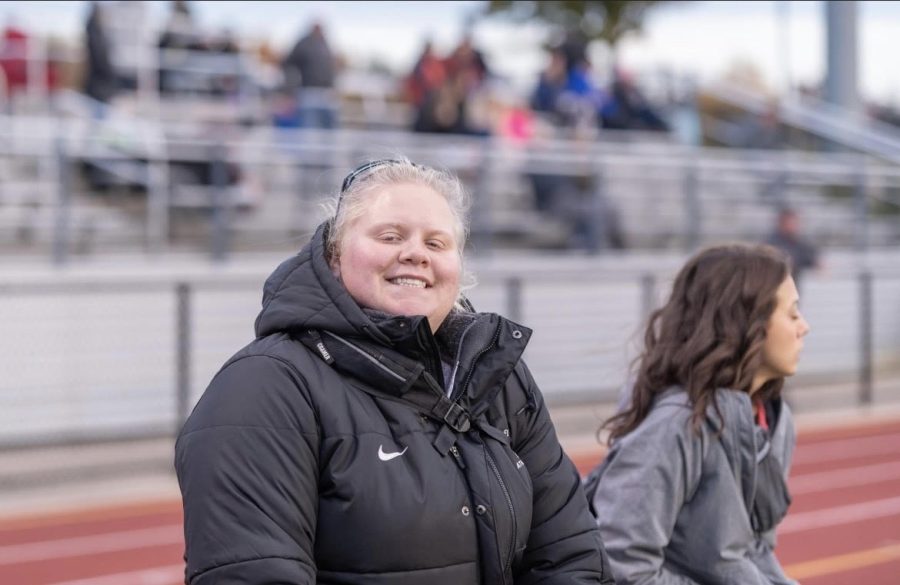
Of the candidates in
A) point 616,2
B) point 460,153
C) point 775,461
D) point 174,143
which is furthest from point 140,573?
point 616,2

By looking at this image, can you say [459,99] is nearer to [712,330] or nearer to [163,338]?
[163,338]

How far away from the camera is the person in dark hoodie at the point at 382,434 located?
2.19 metres

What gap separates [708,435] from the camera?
3.04 m

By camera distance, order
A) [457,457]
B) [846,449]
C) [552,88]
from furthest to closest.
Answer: [552,88]
[846,449]
[457,457]

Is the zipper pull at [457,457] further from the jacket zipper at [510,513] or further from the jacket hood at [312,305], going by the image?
the jacket hood at [312,305]

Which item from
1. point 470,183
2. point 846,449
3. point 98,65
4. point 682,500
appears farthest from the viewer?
point 470,183

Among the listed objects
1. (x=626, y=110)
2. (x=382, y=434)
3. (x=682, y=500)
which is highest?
(x=626, y=110)

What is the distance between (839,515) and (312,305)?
7.16 meters

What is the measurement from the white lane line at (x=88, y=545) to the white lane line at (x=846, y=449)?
5312mm

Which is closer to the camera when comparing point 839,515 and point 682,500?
point 682,500

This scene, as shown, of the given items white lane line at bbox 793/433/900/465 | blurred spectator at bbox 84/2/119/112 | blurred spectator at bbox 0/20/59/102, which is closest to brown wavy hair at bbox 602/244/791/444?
white lane line at bbox 793/433/900/465

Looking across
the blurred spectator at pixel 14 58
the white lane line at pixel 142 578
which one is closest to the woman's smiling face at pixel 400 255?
the white lane line at pixel 142 578

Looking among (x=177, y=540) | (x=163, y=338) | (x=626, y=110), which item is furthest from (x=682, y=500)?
(x=626, y=110)

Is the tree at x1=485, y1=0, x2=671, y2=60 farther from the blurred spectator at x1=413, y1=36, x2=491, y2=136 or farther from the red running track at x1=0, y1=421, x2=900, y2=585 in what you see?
the red running track at x1=0, y1=421, x2=900, y2=585
